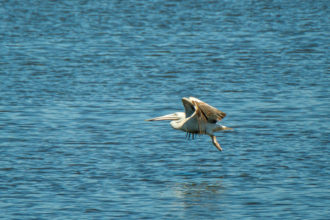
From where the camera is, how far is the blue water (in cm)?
1348

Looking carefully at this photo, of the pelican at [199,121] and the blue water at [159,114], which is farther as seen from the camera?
the pelican at [199,121]

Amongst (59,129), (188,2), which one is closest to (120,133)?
(59,129)

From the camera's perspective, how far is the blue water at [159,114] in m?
13.5

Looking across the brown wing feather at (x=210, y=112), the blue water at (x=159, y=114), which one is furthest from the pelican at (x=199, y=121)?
the blue water at (x=159, y=114)

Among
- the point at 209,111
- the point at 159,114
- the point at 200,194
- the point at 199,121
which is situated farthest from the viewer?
the point at 159,114

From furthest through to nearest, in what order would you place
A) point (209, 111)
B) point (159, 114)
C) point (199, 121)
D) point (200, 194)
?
point (159, 114) → point (199, 121) → point (209, 111) → point (200, 194)

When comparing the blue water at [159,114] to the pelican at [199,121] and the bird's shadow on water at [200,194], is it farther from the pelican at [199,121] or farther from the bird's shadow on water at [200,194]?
the pelican at [199,121]

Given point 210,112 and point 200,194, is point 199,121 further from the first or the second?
point 200,194

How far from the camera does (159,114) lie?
19.3 meters

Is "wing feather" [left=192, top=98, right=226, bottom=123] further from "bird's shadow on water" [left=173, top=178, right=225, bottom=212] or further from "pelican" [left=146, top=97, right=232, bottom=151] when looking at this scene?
"bird's shadow on water" [left=173, top=178, right=225, bottom=212]

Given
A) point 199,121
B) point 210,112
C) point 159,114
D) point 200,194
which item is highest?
point 210,112

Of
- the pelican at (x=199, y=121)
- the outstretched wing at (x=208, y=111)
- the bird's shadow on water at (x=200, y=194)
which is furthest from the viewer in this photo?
the pelican at (x=199, y=121)

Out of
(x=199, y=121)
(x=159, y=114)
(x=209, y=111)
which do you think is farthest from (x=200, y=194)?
(x=159, y=114)

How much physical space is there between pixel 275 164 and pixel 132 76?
29.6 feet
